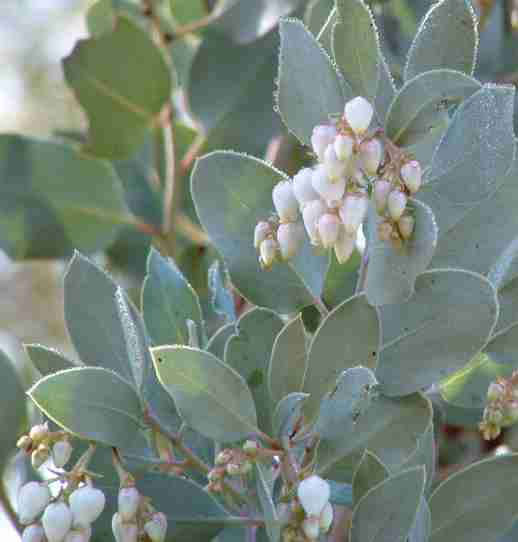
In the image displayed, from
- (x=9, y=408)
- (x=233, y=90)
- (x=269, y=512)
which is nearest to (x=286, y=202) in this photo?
(x=269, y=512)

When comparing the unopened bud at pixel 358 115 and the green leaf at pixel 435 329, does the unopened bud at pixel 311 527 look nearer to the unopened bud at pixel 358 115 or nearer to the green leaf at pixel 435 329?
the green leaf at pixel 435 329

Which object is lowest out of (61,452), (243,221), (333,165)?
(61,452)

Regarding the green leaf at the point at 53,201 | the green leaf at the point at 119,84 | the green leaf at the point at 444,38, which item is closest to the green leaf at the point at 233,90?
the green leaf at the point at 119,84

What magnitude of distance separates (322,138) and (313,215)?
58 millimetres

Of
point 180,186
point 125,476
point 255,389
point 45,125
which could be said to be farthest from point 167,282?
point 45,125

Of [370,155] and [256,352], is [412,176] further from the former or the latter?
[256,352]

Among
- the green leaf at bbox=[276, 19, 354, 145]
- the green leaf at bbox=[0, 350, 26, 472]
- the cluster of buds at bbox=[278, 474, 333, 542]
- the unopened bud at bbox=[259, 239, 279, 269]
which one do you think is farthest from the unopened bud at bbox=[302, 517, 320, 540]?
the green leaf at bbox=[0, 350, 26, 472]

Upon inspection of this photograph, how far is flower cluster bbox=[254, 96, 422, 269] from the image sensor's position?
884 millimetres

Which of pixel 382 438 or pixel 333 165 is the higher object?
pixel 333 165

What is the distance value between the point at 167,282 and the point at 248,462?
0.27 meters

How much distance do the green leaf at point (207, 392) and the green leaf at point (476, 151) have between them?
22cm

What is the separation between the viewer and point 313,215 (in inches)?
35.5

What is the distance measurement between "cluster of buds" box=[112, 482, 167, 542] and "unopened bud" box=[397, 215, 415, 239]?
28 centimetres

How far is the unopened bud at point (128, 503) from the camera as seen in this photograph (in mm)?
894
